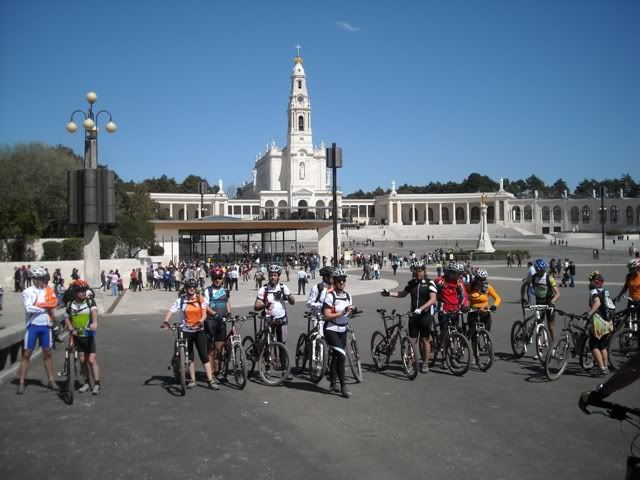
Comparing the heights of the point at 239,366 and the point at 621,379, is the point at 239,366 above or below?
below

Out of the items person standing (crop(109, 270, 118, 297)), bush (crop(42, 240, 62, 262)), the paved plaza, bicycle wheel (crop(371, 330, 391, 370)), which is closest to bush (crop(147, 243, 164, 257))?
bush (crop(42, 240, 62, 262))

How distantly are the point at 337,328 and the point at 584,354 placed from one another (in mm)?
4205

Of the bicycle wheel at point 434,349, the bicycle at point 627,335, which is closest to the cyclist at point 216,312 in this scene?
the bicycle wheel at point 434,349

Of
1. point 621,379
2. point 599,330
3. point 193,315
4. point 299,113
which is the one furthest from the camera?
point 299,113

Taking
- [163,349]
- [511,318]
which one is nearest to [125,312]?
[163,349]

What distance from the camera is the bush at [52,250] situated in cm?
3112

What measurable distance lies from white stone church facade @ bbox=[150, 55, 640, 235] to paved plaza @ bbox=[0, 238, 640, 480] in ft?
331

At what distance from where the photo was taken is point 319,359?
8.59 meters

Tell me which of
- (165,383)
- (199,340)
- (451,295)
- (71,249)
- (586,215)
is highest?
(586,215)

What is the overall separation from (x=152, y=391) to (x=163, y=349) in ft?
12.0

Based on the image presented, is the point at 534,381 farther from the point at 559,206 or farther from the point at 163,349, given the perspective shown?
the point at 559,206

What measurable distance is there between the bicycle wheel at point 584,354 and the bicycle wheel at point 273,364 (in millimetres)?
4438

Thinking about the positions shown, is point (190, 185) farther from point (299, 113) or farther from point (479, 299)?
point (479, 299)

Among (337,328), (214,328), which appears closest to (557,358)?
(337,328)
